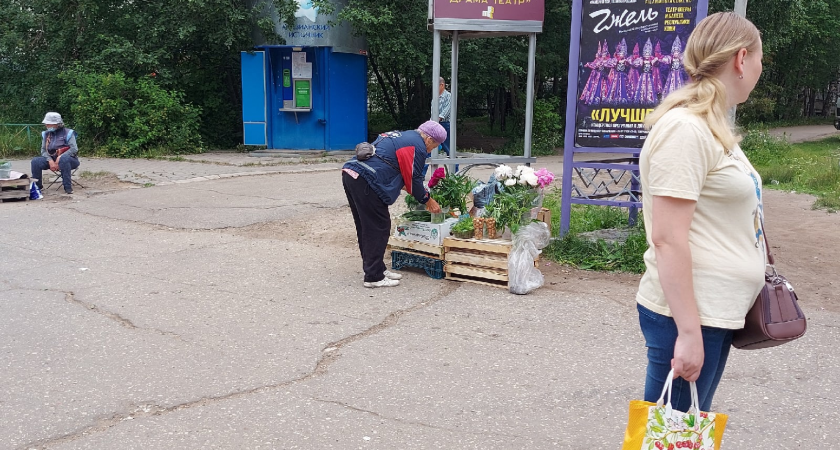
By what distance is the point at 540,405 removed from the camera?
3.94m

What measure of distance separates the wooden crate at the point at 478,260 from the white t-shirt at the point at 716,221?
392 cm

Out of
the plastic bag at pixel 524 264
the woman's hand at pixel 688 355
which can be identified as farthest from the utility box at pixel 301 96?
the woman's hand at pixel 688 355

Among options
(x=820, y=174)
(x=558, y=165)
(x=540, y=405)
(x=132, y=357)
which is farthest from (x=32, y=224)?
(x=820, y=174)

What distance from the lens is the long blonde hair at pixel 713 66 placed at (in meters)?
2.15

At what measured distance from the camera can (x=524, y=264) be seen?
5992 mm

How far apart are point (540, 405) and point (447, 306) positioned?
1.86 m

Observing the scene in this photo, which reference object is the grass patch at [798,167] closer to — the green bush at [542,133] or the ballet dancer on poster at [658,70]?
the green bush at [542,133]

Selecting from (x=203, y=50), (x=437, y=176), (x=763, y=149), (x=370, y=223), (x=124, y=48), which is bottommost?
(x=370, y=223)

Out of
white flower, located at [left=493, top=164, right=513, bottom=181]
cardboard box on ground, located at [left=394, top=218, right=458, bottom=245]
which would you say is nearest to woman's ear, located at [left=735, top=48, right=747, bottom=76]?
cardboard box on ground, located at [left=394, top=218, right=458, bottom=245]

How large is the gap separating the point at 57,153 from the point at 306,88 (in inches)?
248

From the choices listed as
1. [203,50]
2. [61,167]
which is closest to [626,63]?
[61,167]

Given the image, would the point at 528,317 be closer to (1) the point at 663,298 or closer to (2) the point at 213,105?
(1) the point at 663,298

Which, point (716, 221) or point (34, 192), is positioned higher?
point (716, 221)

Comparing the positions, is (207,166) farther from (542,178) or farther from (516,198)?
(516,198)
